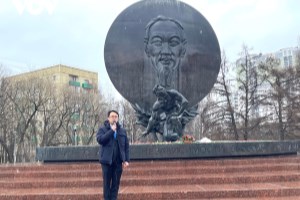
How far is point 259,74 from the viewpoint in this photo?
28.2 metres

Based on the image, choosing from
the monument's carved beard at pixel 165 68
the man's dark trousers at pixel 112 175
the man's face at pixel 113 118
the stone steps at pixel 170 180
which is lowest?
the stone steps at pixel 170 180

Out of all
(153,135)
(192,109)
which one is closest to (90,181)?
(153,135)

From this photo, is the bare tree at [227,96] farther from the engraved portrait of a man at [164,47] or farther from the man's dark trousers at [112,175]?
the man's dark trousers at [112,175]

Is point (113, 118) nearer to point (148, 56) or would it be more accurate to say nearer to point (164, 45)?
point (164, 45)

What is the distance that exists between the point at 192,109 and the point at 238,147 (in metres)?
3.78

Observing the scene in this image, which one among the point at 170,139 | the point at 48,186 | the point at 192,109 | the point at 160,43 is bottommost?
the point at 48,186

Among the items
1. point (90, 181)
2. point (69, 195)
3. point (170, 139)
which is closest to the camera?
point (69, 195)

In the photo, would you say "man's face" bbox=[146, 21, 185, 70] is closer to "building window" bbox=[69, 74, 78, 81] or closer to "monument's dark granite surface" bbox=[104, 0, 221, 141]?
"monument's dark granite surface" bbox=[104, 0, 221, 141]

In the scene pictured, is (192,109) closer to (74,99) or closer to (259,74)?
(259,74)

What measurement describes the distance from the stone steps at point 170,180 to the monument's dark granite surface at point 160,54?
4021 mm

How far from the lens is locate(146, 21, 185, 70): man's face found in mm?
13469

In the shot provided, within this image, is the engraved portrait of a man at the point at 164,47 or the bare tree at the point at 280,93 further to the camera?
the bare tree at the point at 280,93

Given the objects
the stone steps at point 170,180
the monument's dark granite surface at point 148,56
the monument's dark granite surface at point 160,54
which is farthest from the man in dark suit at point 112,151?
the monument's dark granite surface at point 148,56

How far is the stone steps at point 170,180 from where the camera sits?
6953 mm
